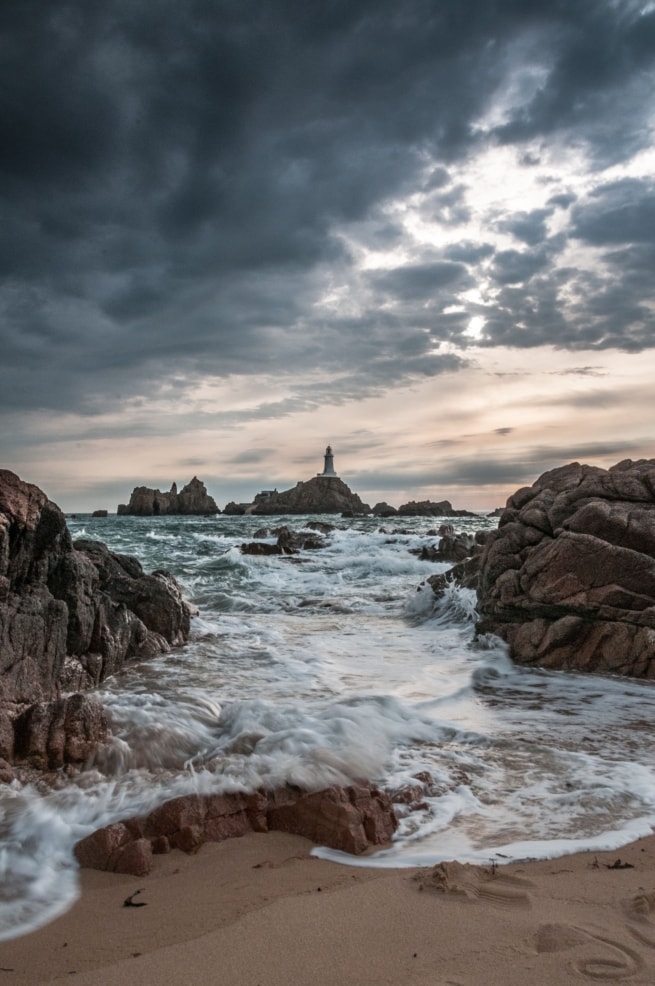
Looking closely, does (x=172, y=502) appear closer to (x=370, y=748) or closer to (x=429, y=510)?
(x=429, y=510)

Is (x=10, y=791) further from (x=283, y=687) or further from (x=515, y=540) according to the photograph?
(x=515, y=540)

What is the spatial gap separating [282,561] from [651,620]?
54.2ft

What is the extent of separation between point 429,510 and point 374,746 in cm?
7784

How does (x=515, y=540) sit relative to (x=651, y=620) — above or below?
above

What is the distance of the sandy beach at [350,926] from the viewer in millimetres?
2445

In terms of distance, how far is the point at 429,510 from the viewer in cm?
8206

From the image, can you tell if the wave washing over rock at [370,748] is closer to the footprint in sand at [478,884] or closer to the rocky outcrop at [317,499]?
the footprint in sand at [478,884]

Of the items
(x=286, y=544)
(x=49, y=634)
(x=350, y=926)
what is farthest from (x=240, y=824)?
(x=286, y=544)

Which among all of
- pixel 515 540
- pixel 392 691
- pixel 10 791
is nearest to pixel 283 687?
pixel 392 691

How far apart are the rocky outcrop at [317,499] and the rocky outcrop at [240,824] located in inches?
3503

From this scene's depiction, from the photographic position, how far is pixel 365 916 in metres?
2.85

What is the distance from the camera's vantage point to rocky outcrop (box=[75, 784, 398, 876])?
11.7ft

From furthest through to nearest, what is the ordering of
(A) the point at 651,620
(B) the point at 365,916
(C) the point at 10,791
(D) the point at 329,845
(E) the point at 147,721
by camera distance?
(A) the point at 651,620, (E) the point at 147,721, (C) the point at 10,791, (D) the point at 329,845, (B) the point at 365,916

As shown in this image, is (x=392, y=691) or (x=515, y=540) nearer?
(x=392, y=691)
